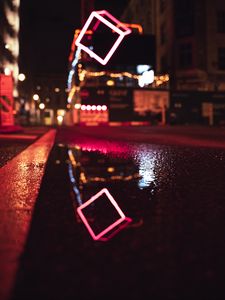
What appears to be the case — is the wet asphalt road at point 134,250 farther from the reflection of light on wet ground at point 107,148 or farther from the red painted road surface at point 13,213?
the reflection of light on wet ground at point 107,148

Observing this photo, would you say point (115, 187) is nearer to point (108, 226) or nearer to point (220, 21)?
point (108, 226)

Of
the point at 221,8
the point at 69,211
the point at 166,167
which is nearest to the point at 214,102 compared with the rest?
the point at 221,8

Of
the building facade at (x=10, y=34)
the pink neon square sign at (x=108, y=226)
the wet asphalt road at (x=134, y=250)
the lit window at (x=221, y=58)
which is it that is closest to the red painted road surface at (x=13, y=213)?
the wet asphalt road at (x=134, y=250)

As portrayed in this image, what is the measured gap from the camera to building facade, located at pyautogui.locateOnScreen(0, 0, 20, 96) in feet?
161

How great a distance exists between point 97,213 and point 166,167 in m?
2.37

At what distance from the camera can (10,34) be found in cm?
5347

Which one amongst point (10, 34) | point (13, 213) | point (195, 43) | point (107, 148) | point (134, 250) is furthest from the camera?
point (10, 34)

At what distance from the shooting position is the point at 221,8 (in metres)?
34.3

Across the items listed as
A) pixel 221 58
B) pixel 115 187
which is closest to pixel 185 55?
pixel 221 58

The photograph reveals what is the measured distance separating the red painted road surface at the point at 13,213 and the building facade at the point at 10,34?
1844 inches

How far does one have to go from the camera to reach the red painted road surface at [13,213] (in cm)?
128

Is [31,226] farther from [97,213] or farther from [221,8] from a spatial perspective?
[221,8]

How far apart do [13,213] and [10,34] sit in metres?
55.8

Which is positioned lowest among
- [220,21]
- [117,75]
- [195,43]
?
[117,75]
